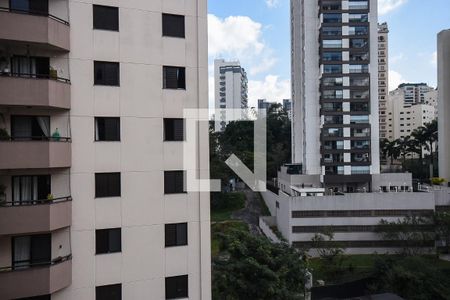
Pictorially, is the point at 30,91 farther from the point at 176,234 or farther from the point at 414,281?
the point at 414,281

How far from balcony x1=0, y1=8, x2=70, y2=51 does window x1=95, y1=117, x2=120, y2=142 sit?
167 centimetres

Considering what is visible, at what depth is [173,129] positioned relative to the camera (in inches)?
307

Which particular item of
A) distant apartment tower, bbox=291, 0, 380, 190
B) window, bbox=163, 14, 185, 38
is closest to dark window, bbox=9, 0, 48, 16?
window, bbox=163, 14, 185, 38

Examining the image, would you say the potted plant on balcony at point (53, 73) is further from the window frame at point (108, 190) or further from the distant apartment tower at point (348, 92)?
the distant apartment tower at point (348, 92)

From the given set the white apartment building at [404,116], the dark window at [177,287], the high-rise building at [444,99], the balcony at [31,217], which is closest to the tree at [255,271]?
the dark window at [177,287]

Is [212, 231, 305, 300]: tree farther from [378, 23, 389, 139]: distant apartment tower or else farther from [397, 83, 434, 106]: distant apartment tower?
[397, 83, 434, 106]: distant apartment tower

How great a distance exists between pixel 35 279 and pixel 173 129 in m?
4.01

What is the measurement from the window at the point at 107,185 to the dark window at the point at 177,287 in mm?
2300

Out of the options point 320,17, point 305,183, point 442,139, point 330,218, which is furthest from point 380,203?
point 320,17

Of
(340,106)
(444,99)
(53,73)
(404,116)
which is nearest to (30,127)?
(53,73)

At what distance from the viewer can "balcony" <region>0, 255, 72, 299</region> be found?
6270 mm

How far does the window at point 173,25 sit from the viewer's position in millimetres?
7785

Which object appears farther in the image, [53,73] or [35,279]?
[53,73]

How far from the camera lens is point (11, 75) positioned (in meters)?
6.45
